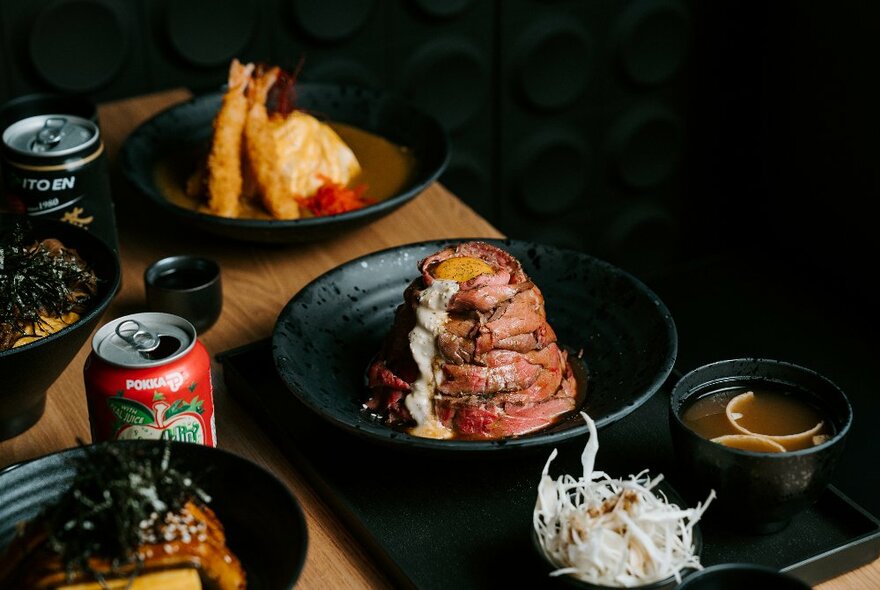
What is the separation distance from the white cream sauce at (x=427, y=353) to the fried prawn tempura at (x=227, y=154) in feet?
2.38

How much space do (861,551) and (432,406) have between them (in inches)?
24.4

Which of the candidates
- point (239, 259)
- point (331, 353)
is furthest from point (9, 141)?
point (331, 353)

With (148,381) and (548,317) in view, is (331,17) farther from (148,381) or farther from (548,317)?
(148,381)

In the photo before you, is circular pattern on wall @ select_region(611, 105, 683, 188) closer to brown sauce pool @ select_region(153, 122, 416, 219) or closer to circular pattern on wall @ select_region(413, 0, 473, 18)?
circular pattern on wall @ select_region(413, 0, 473, 18)

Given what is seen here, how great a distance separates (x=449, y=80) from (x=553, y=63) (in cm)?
35

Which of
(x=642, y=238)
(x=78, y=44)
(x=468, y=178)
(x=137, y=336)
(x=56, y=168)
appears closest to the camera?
(x=137, y=336)

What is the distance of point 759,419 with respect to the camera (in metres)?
1.57

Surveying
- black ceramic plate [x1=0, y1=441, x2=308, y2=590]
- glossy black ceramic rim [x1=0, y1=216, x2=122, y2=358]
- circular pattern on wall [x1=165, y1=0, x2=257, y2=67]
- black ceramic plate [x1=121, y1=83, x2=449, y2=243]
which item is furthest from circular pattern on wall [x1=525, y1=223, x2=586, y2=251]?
black ceramic plate [x1=0, y1=441, x2=308, y2=590]

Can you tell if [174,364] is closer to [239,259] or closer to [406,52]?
[239,259]

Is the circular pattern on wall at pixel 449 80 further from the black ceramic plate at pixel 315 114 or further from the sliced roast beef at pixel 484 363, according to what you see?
the sliced roast beef at pixel 484 363

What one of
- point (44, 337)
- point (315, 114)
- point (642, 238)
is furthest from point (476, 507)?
point (642, 238)

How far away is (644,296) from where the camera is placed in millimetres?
1831

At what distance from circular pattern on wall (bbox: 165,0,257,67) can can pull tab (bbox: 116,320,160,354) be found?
1.75 metres

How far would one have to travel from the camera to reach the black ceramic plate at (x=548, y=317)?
165 cm
